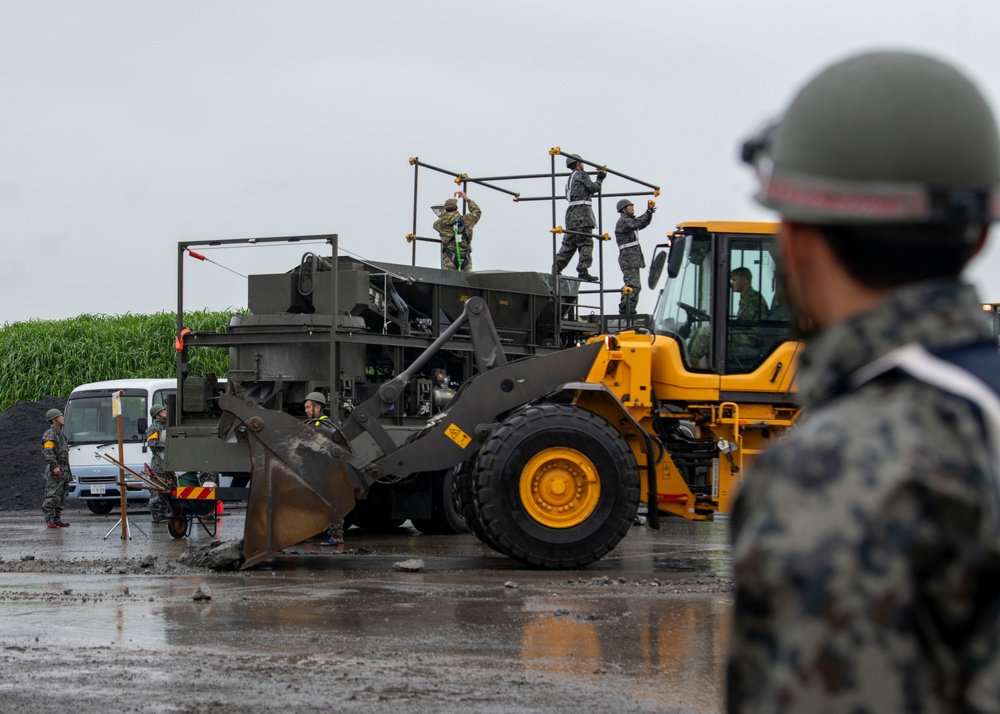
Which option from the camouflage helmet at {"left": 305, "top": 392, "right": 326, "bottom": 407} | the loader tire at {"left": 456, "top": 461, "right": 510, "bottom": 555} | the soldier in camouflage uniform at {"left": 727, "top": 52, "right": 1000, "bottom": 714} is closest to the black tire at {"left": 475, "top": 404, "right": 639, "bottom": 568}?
the loader tire at {"left": 456, "top": 461, "right": 510, "bottom": 555}

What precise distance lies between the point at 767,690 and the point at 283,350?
14.4 meters

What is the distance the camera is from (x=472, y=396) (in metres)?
12.2

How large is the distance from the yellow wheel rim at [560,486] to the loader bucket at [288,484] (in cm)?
162

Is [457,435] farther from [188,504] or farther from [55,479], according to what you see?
[55,479]

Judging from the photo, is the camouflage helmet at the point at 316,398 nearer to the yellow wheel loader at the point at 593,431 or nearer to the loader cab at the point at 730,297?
the yellow wheel loader at the point at 593,431

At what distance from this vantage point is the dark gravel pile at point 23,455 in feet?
87.1

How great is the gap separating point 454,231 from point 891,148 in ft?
56.0

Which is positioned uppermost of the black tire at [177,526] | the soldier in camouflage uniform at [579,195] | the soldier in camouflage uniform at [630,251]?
the soldier in camouflage uniform at [579,195]

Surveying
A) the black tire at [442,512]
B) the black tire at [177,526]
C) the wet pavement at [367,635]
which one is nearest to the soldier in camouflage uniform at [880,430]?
the wet pavement at [367,635]

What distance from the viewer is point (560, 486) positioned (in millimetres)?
11469

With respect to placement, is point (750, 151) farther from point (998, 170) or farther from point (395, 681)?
point (395, 681)

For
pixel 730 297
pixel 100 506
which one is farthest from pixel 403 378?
pixel 100 506

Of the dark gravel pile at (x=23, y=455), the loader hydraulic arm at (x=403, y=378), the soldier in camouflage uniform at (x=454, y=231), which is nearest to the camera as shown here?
the loader hydraulic arm at (x=403, y=378)

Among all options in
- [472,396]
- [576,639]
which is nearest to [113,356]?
[472,396]
